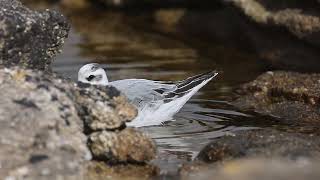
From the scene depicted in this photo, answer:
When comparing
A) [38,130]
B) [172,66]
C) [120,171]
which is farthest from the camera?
[172,66]

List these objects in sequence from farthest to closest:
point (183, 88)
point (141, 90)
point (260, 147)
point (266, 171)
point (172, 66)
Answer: point (172, 66), point (183, 88), point (141, 90), point (260, 147), point (266, 171)

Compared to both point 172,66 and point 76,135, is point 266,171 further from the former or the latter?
point 172,66

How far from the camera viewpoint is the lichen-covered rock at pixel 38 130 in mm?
4816

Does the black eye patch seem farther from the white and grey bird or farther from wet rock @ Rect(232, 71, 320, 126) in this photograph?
wet rock @ Rect(232, 71, 320, 126)

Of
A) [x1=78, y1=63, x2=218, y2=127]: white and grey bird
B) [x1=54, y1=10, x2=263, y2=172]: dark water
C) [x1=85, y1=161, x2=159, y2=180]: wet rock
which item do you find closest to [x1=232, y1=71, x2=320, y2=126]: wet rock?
[x1=54, y1=10, x2=263, y2=172]: dark water

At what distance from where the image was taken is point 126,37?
521 inches

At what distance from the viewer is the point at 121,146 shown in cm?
536

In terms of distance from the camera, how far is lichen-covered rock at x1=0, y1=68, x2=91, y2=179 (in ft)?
15.8

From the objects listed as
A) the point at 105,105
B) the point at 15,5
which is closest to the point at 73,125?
the point at 105,105

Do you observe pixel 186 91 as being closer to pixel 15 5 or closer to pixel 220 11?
pixel 15 5

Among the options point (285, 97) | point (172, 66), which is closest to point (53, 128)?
point (285, 97)

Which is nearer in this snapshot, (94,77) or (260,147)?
(260,147)

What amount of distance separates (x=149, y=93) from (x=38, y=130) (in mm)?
2637

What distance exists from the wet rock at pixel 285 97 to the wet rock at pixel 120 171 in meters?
2.35
